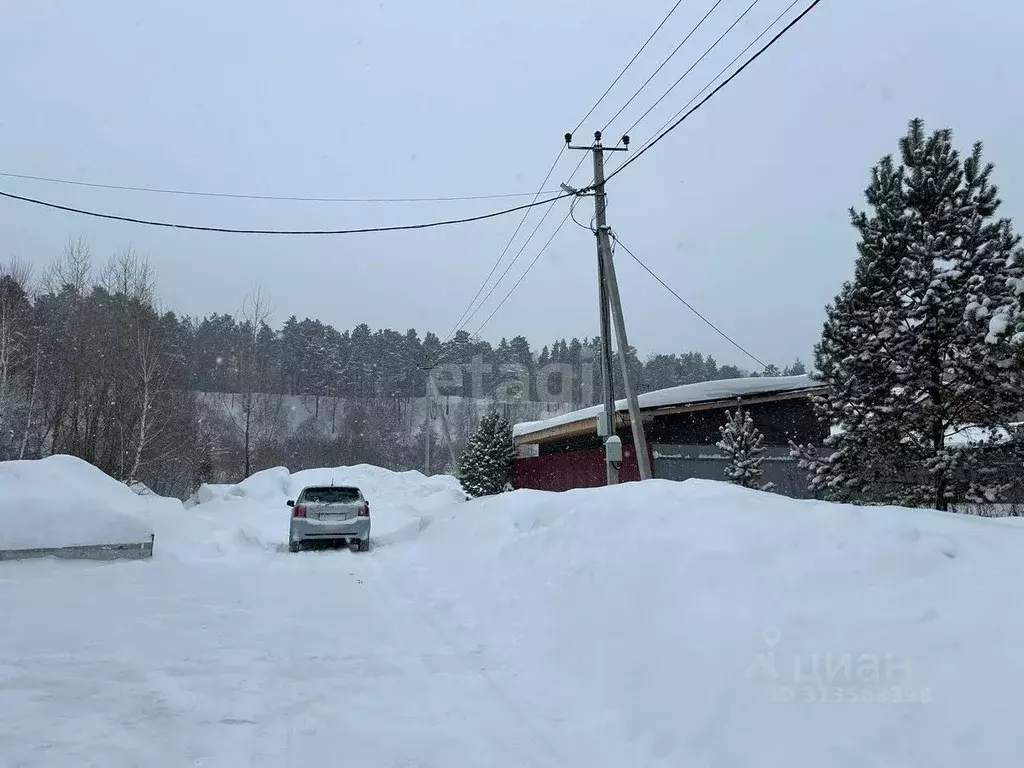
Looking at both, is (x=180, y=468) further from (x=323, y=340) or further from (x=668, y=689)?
(x=323, y=340)

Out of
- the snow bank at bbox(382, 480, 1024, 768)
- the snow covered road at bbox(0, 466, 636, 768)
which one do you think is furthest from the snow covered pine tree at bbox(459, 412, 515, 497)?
the snow bank at bbox(382, 480, 1024, 768)

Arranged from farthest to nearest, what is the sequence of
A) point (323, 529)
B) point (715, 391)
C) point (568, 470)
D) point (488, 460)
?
point (488, 460) → point (568, 470) → point (715, 391) → point (323, 529)

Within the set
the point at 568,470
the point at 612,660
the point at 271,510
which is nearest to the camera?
the point at 612,660

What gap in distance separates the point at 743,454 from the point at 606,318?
667 centimetres

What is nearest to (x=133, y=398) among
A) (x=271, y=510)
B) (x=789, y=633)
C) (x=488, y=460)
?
(x=271, y=510)

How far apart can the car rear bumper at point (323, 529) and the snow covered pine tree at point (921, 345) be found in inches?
405

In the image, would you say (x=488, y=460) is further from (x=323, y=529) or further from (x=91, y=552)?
(x=91, y=552)

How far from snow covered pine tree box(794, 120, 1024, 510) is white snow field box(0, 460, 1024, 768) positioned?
7.01 meters

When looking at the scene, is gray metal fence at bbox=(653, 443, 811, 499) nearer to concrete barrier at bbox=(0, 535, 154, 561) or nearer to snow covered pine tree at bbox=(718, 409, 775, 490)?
snow covered pine tree at bbox=(718, 409, 775, 490)

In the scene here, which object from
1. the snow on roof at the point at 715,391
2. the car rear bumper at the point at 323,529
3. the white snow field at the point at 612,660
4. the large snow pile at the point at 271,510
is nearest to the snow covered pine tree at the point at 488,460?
the large snow pile at the point at 271,510

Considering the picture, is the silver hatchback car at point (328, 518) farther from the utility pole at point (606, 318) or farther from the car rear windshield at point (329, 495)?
the utility pole at point (606, 318)

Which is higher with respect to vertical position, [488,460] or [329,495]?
[488,460]

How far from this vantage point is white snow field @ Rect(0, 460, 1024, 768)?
3.95 m

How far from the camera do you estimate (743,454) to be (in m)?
19.8
